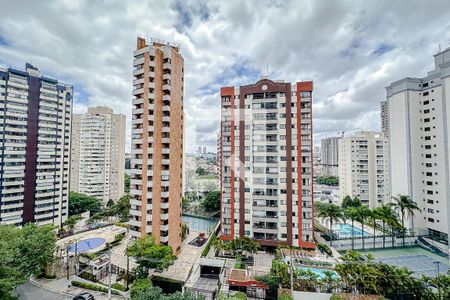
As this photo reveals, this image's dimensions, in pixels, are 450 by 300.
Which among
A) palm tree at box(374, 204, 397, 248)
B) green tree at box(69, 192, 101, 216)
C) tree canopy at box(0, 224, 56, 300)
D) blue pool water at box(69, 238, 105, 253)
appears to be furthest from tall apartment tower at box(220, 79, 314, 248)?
green tree at box(69, 192, 101, 216)

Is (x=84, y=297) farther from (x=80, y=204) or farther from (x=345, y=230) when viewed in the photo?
(x=345, y=230)

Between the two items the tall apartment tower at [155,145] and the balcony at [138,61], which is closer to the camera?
Result: the tall apartment tower at [155,145]

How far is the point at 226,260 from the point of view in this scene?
864 inches

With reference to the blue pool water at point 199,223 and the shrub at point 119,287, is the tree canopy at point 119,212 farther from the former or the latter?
the shrub at point 119,287

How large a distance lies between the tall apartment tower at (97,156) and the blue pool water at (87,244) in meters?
28.0

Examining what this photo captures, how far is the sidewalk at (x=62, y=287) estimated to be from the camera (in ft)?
55.2

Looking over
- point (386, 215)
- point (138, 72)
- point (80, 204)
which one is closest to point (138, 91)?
point (138, 72)

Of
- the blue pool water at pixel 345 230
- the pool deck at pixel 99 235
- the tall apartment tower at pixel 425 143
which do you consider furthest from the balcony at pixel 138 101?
the tall apartment tower at pixel 425 143

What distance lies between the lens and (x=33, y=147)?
31.7 metres

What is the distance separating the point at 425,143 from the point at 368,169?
53.2ft

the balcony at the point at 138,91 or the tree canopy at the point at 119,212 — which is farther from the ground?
the balcony at the point at 138,91

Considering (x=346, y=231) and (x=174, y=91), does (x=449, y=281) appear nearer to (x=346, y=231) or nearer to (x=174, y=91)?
(x=346, y=231)

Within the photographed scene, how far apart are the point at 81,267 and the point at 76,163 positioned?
4137 cm

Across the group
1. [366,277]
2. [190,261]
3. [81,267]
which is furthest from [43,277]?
[366,277]
